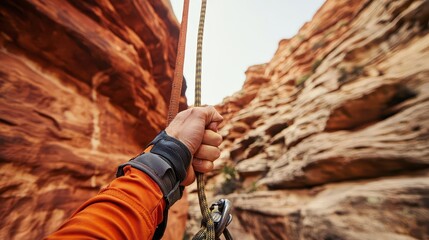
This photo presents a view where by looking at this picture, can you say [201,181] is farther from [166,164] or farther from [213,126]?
[213,126]

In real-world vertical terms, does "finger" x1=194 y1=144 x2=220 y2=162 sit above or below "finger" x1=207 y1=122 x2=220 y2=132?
below

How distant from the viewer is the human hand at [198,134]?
142 cm

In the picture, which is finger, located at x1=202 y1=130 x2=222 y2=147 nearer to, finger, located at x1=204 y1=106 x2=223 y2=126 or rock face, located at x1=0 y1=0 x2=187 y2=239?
finger, located at x1=204 y1=106 x2=223 y2=126

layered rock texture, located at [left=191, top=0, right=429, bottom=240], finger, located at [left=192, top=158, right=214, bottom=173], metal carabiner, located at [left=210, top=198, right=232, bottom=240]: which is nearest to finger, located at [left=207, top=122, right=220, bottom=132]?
finger, located at [left=192, top=158, right=214, bottom=173]

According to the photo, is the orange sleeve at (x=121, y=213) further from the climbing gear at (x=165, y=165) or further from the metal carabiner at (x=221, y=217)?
the metal carabiner at (x=221, y=217)

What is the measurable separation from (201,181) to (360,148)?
5059mm

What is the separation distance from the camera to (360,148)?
4852 millimetres

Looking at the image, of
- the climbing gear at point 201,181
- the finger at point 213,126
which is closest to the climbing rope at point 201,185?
the climbing gear at point 201,181

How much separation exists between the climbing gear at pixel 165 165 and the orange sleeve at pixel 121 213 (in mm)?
36

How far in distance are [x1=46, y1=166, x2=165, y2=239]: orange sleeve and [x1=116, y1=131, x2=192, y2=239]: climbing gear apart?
1.4 inches

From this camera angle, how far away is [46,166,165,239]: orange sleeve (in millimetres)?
806

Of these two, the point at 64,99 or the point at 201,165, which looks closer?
the point at 201,165

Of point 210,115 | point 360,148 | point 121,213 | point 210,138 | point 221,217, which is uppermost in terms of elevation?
point 210,115

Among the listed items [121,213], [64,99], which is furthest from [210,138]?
[64,99]
